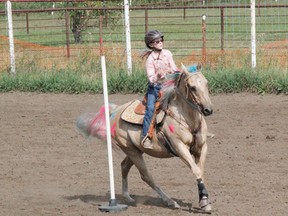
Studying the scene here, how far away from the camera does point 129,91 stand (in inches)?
627

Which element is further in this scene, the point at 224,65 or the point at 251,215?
the point at 224,65

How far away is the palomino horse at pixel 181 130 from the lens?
741cm

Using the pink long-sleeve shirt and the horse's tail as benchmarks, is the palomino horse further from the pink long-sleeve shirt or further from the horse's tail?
the horse's tail

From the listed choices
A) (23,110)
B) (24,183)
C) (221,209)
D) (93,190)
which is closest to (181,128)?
(221,209)

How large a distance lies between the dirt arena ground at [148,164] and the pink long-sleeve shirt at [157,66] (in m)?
1.34

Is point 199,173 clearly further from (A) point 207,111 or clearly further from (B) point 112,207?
(B) point 112,207

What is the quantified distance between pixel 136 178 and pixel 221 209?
1.99 metres

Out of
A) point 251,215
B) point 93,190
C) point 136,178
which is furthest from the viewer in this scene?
point 136,178

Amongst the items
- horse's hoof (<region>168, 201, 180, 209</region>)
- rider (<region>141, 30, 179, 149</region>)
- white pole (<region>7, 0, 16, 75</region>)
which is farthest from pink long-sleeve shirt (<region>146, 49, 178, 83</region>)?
white pole (<region>7, 0, 16, 75</region>)

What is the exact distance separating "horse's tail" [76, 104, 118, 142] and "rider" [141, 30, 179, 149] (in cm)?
75

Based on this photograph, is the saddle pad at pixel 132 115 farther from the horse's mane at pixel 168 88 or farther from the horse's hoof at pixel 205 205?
the horse's hoof at pixel 205 205

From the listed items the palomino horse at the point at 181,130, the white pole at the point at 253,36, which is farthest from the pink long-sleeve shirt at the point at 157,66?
the white pole at the point at 253,36

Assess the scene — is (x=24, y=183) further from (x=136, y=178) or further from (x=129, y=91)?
(x=129, y=91)

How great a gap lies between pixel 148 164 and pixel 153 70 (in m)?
2.38
